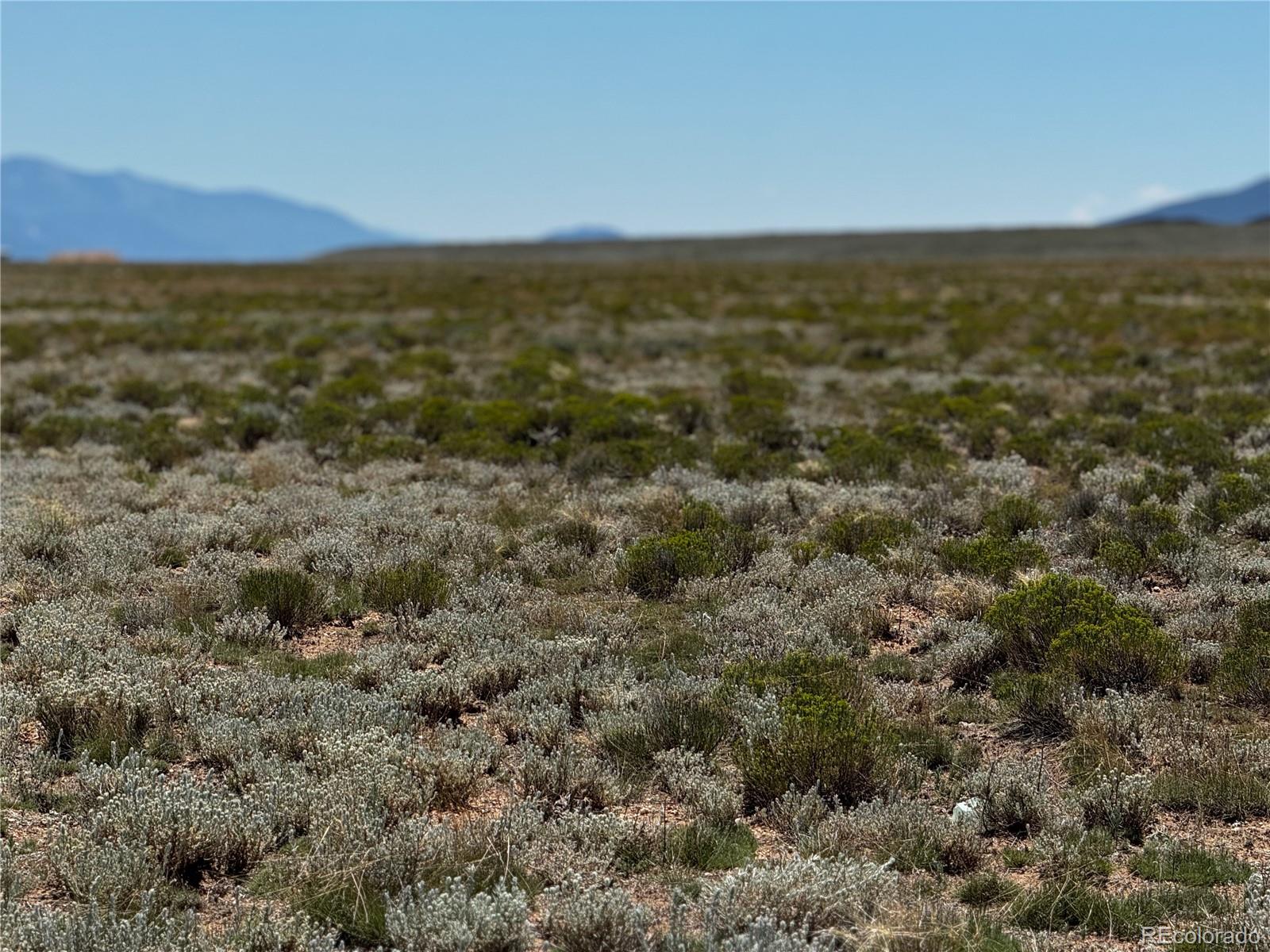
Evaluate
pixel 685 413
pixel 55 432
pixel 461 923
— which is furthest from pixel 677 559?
pixel 55 432

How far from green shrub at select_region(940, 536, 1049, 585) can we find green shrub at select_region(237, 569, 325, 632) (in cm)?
492

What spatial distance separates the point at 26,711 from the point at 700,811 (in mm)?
3675

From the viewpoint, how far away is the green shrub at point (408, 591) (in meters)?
7.36

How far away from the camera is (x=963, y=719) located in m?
5.81

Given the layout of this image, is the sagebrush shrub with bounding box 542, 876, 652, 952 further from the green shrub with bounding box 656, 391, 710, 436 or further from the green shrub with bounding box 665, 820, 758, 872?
the green shrub with bounding box 656, 391, 710, 436

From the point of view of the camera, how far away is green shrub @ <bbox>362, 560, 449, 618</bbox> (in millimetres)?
7359

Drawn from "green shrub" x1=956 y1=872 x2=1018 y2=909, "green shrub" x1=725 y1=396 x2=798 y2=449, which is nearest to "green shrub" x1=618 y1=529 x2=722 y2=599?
"green shrub" x1=956 y1=872 x2=1018 y2=909

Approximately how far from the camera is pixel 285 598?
23.6ft

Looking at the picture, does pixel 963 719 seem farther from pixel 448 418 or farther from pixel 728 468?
pixel 448 418

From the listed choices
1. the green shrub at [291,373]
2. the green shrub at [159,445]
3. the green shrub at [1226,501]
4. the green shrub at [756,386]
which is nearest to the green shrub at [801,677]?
the green shrub at [1226,501]

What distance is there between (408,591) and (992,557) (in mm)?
4528

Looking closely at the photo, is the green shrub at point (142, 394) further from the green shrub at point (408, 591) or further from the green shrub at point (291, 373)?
the green shrub at point (408, 591)

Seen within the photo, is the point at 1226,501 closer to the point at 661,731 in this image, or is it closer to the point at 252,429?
the point at 661,731

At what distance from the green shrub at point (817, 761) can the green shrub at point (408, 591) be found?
299 cm
